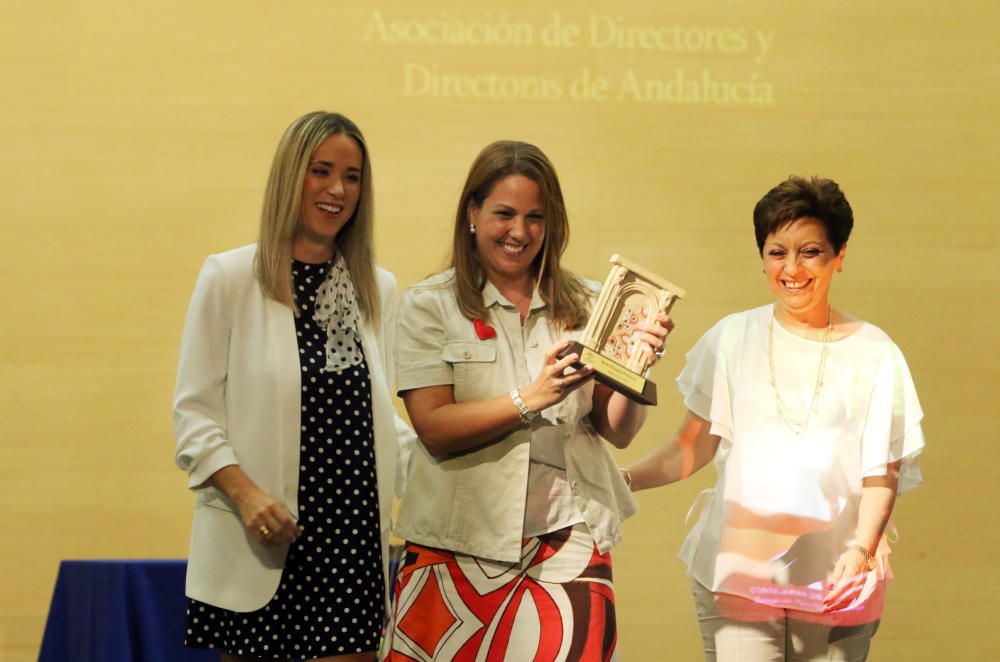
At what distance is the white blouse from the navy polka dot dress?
0.75m

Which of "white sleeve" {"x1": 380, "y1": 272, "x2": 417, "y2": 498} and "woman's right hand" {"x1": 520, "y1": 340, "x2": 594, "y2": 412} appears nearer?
"woman's right hand" {"x1": 520, "y1": 340, "x2": 594, "y2": 412}

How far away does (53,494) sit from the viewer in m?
4.10

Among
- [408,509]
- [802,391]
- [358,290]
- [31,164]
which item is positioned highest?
[31,164]

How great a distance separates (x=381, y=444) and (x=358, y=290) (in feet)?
1.16

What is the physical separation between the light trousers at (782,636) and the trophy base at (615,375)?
56 centimetres

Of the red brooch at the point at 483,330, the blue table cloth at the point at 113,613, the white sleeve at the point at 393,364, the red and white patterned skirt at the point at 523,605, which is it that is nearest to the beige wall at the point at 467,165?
the blue table cloth at the point at 113,613

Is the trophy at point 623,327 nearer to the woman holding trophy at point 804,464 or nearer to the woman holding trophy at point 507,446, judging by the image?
the woman holding trophy at point 507,446

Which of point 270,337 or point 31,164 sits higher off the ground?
point 31,164

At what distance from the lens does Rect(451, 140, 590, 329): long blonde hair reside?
2420 mm

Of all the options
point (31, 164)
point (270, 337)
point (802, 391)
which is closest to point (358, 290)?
point (270, 337)

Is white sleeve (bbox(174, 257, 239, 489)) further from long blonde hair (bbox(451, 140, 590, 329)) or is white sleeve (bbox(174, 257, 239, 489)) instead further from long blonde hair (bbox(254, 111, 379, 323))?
long blonde hair (bbox(451, 140, 590, 329))

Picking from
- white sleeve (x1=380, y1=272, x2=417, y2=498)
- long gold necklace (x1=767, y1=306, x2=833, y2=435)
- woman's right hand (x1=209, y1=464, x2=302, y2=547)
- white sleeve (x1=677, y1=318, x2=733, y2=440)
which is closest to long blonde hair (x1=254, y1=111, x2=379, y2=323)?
white sleeve (x1=380, y1=272, x2=417, y2=498)

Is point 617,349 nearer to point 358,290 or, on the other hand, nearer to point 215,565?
point 358,290

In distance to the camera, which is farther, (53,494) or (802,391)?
(53,494)
